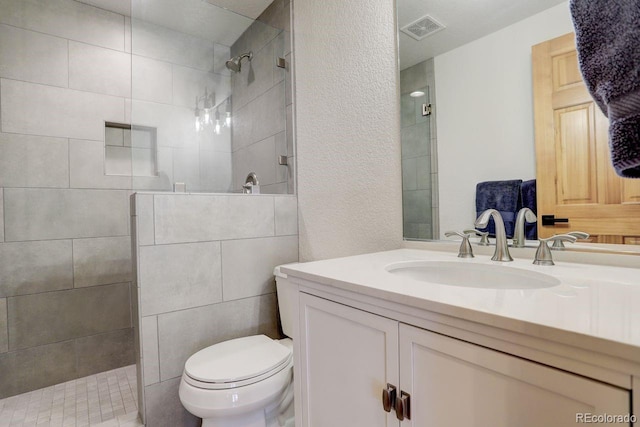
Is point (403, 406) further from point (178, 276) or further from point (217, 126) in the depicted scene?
point (217, 126)

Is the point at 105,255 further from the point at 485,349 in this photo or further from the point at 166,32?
the point at 485,349

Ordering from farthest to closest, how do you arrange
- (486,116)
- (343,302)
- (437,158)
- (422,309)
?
(437,158)
(486,116)
(343,302)
(422,309)

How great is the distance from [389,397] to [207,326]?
3.81 feet

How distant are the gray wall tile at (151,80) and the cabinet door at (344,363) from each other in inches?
72.6

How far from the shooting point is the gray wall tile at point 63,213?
1.88 meters

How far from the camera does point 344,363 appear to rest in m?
0.81

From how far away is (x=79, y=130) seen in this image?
6.79ft

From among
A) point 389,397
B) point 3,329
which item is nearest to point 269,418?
point 389,397

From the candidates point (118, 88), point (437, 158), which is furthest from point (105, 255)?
point (437, 158)

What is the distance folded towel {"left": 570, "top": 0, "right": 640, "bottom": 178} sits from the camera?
0.48 metres

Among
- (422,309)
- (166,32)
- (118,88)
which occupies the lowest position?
(422,309)

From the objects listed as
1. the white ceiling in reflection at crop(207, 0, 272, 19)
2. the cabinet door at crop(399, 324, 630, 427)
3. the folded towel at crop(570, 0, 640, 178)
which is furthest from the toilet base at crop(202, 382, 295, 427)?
the white ceiling in reflection at crop(207, 0, 272, 19)

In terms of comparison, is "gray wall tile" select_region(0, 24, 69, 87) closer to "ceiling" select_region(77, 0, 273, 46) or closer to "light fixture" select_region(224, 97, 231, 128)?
"ceiling" select_region(77, 0, 273, 46)

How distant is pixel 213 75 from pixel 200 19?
1.12 ft
